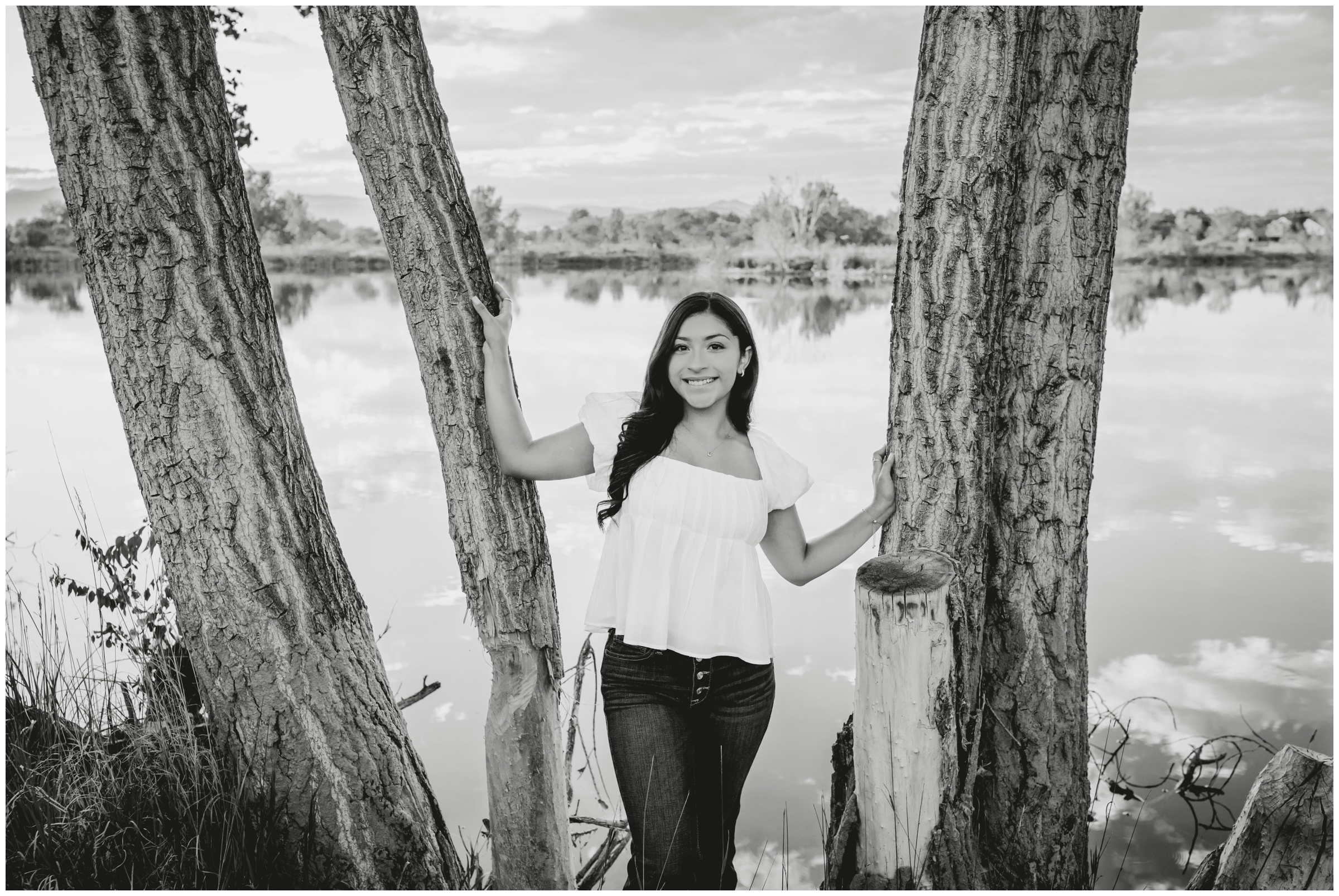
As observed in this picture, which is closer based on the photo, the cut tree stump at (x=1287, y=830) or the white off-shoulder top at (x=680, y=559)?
the cut tree stump at (x=1287, y=830)

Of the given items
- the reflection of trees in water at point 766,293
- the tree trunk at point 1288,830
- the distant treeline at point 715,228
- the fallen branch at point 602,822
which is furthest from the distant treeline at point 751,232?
the tree trunk at point 1288,830

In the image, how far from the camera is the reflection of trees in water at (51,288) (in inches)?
665

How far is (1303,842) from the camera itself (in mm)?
2289

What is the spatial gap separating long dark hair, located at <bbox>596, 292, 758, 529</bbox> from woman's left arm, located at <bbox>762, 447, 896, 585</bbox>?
0.91ft

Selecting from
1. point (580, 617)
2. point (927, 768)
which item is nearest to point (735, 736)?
point (927, 768)

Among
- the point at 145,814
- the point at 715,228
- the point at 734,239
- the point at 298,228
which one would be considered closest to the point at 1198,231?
the point at 734,239

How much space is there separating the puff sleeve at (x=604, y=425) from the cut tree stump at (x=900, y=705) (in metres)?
0.69

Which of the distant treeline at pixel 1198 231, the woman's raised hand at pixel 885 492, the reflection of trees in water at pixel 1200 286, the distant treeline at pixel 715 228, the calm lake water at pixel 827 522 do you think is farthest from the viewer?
the distant treeline at pixel 1198 231

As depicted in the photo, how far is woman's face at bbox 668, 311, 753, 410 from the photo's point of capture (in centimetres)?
256

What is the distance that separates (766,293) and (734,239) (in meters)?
6.10

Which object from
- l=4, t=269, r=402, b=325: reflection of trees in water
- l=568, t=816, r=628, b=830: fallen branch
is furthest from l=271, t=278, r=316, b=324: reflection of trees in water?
l=568, t=816, r=628, b=830: fallen branch

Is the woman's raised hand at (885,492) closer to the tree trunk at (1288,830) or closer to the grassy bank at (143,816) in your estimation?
the tree trunk at (1288,830)

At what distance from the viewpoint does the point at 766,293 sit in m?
20.3

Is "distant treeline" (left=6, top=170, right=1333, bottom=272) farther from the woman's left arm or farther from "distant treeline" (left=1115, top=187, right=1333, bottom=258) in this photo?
the woman's left arm
